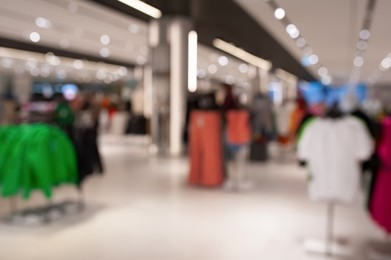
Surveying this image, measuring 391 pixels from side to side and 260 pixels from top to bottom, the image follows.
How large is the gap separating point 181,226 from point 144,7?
5.60 m

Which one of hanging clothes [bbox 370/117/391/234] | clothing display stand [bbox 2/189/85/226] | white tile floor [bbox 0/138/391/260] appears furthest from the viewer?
clothing display stand [bbox 2/189/85/226]

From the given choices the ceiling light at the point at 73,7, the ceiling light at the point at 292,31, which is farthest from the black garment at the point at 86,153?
the ceiling light at the point at 292,31

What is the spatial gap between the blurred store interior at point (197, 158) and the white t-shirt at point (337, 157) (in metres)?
0.01

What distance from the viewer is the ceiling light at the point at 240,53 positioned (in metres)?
15.2

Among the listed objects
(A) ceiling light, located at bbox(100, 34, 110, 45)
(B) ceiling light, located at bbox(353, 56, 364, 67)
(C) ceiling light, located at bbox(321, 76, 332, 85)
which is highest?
(C) ceiling light, located at bbox(321, 76, 332, 85)

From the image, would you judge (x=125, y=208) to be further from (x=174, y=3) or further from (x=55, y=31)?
(x=55, y=31)

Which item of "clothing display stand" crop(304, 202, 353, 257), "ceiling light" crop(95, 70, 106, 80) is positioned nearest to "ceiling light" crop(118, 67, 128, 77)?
"ceiling light" crop(95, 70, 106, 80)

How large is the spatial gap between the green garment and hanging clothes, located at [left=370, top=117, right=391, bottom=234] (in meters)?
3.36

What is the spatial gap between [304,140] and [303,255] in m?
1.08

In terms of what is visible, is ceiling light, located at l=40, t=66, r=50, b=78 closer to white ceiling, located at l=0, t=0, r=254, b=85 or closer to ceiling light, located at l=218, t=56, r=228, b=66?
white ceiling, located at l=0, t=0, r=254, b=85

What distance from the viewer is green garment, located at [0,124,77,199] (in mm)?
4641

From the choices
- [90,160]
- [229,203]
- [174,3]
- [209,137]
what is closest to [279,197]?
[229,203]

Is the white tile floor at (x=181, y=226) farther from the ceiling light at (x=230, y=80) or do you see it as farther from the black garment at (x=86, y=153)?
the ceiling light at (x=230, y=80)

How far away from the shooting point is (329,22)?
10578 mm
